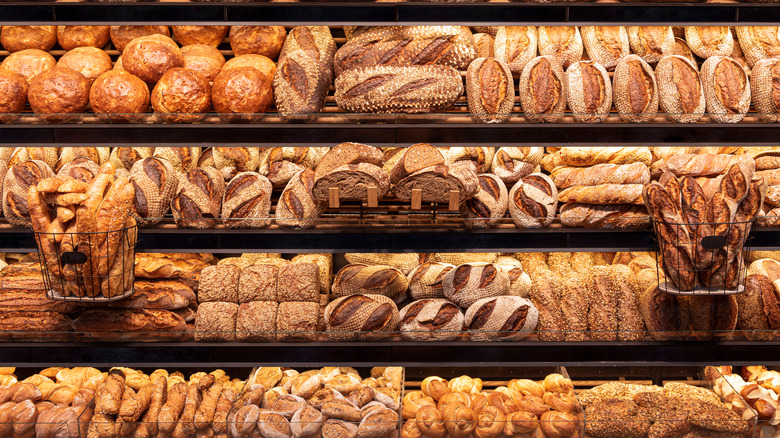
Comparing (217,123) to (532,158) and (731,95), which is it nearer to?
(532,158)

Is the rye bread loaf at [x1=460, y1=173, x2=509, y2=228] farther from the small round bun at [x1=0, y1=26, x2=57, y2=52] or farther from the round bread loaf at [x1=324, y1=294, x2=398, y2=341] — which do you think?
the small round bun at [x1=0, y1=26, x2=57, y2=52]

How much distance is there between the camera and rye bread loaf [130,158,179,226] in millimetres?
2523

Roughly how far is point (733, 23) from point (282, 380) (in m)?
2.37

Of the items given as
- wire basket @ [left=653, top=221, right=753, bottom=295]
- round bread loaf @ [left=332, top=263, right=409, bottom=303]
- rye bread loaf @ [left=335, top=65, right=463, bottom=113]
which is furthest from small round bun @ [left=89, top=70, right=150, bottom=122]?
wire basket @ [left=653, top=221, right=753, bottom=295]

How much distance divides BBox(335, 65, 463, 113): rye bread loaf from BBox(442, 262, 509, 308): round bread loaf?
28.3 inches

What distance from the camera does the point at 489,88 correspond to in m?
2.60

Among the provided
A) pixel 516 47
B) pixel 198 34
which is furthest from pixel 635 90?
pixel 198 34

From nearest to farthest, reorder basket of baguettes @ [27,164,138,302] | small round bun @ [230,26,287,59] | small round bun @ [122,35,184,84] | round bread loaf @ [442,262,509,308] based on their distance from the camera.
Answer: basket of baguettes @ [27,164,138,302] → round bread loaf @ [442,262,509,308] → small round bun @ [122,35,184,84] → small round bun @ [230,26,287,59]

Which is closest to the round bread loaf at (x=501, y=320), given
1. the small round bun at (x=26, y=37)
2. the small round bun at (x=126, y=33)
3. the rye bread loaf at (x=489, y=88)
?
the rye bread loaf at (x=489, y=88)

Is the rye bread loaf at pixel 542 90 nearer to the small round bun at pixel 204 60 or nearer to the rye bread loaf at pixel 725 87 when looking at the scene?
the rye bread loaf at pixel 725 87

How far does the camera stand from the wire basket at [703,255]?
219cm

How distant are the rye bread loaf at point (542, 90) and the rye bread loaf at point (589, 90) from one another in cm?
4

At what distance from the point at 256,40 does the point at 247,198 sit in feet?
2.80

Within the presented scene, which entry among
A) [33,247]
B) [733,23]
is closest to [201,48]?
[33,247]
